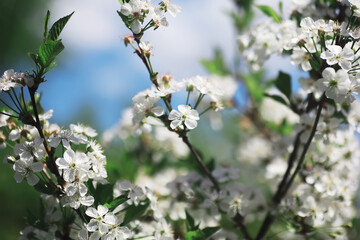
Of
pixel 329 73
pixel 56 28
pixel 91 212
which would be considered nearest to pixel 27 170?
pixel 91 212

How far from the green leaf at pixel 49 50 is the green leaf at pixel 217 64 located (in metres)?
1.89

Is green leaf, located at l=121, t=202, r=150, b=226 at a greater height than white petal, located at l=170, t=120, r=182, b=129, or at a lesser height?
lesser

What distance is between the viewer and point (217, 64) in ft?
9.77

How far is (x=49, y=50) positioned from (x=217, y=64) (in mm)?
1982

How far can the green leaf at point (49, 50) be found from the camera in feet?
3.76

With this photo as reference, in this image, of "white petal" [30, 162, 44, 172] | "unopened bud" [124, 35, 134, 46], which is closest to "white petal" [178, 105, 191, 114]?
"unopened bud" [124, 35, 134, 46]

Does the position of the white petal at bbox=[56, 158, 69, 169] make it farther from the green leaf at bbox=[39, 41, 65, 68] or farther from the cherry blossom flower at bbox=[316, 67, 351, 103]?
the cherry blossom flower at bbox=[316, 67, 351, 103]

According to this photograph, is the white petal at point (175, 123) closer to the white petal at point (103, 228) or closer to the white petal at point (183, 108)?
the white petal at point (183, 108)

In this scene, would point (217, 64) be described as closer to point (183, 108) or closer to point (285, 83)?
point (285, 83)

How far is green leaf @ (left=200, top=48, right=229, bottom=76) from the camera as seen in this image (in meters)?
2.92

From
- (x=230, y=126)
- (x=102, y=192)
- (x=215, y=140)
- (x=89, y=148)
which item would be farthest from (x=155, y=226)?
(x=215, y=140)

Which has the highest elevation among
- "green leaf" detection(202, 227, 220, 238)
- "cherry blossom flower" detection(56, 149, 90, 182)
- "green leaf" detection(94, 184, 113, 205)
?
"cherry blossom flower" detection(56, 149, 90, 182)

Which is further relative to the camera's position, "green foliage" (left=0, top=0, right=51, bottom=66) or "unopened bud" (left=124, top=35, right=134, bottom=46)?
"green foliage" (left=0, top=0, right=51, bottom=66)

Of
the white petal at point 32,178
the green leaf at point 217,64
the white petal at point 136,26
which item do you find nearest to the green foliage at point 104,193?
the white petal at point 32,178
